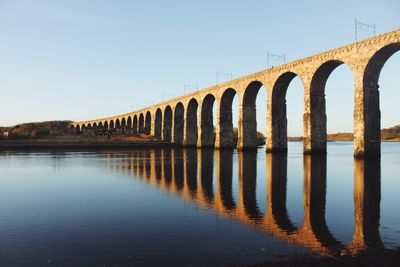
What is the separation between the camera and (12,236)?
917 centimetres

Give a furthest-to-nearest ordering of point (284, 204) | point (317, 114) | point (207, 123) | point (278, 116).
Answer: point (207, 123), point (278, 116), point (317, 114), point (284, 204)

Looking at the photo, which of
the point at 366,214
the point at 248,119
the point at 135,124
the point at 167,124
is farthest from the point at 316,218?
the point at 135,124

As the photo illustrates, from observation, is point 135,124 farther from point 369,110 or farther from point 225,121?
point 369,110

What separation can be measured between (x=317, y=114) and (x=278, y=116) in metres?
7.44

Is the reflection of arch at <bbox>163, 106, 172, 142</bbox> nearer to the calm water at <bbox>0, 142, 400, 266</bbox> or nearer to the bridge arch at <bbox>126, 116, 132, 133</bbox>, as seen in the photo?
the bridge arch at <bbox>126, 116, 132, 133</bbox>

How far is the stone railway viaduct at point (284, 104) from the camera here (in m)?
34.4

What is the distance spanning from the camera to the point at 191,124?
248 ft

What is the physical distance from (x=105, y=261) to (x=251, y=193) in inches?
384

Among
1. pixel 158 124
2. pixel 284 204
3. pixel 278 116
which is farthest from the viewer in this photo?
pixel 158 124

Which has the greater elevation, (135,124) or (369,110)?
(135,124)

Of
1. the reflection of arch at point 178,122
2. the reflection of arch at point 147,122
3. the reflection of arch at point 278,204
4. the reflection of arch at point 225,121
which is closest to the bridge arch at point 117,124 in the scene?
the reflection of arch at point 147,122

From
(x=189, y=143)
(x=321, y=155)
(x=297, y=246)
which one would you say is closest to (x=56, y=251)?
(x=297, y=246)

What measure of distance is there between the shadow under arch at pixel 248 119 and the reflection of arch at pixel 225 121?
19.6 feet

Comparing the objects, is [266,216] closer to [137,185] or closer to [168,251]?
[168,251]
